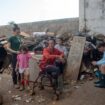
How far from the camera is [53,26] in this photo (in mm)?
18438

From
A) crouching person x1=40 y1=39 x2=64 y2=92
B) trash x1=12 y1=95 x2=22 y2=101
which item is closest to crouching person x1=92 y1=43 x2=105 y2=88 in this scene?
crouching person x1=40 y1=39 x2=64 y2=92

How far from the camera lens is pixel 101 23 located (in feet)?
51.8

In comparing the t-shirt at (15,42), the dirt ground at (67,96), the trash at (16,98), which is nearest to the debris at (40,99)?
the dirt ground at (67,96)

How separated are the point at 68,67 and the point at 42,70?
5.34ft

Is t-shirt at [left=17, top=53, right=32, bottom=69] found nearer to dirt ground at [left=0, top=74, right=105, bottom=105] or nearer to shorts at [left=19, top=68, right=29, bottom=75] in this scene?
shorts at [left=19, top=68, right=29, bottom=75]

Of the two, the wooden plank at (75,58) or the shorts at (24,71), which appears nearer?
the shorts at (24,71)

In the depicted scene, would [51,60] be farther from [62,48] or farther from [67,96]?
[62,48]

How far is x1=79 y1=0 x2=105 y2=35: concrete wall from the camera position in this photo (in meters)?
15.8

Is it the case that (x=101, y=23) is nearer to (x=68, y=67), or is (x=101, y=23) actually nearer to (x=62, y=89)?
(x=68, y=67)

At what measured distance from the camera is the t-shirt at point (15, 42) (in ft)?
34.2

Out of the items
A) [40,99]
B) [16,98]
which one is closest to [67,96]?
[40,99]

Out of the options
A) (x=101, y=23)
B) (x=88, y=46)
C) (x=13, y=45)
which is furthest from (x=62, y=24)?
(x=13, y=45)

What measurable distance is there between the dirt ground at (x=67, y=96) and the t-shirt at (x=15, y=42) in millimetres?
1243

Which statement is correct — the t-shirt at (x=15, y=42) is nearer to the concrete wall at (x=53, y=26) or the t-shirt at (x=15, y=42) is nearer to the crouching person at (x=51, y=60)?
the crouching person at (x=51, y=60)
